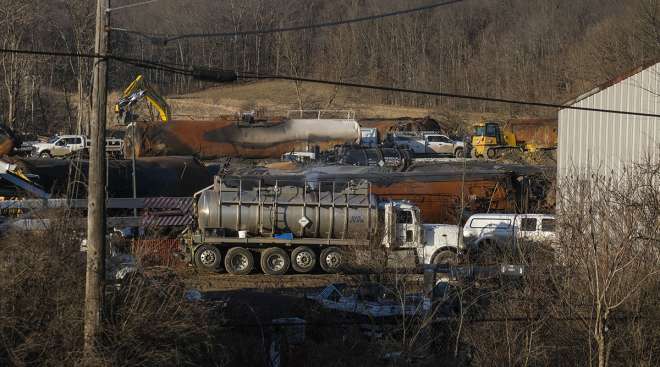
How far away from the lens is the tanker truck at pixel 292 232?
24.1 metres

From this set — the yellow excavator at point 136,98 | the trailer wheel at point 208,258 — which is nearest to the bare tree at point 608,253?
the trailer wheel at point 208,258

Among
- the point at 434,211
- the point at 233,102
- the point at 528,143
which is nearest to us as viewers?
the point at 434,211

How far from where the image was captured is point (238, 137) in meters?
46.7

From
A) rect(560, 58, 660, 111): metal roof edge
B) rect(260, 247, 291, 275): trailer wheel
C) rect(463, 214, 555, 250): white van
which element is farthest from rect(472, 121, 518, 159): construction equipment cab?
rect(260, 247, 291, 275): trailer wheel

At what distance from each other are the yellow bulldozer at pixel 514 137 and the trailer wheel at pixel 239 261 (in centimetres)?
2948

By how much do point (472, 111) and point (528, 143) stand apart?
89.6ft

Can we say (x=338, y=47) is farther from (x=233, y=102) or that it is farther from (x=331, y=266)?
(x=331, y=266)

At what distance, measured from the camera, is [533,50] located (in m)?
93.2

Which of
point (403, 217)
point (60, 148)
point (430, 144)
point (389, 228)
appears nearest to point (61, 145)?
point (60, 148)

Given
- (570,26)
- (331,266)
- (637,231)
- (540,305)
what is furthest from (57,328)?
(570,26)

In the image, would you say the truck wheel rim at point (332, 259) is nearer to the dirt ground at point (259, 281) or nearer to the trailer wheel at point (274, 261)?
the dirt ground at point (259, 281)

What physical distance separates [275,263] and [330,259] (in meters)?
1.48

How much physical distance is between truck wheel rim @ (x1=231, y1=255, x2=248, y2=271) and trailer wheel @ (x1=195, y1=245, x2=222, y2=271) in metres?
0.38

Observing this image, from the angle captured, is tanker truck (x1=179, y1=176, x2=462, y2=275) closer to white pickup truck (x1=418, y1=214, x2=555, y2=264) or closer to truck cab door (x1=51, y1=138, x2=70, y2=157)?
white pickup truck (x1=418, y1=214, x2=555, y2=264)
